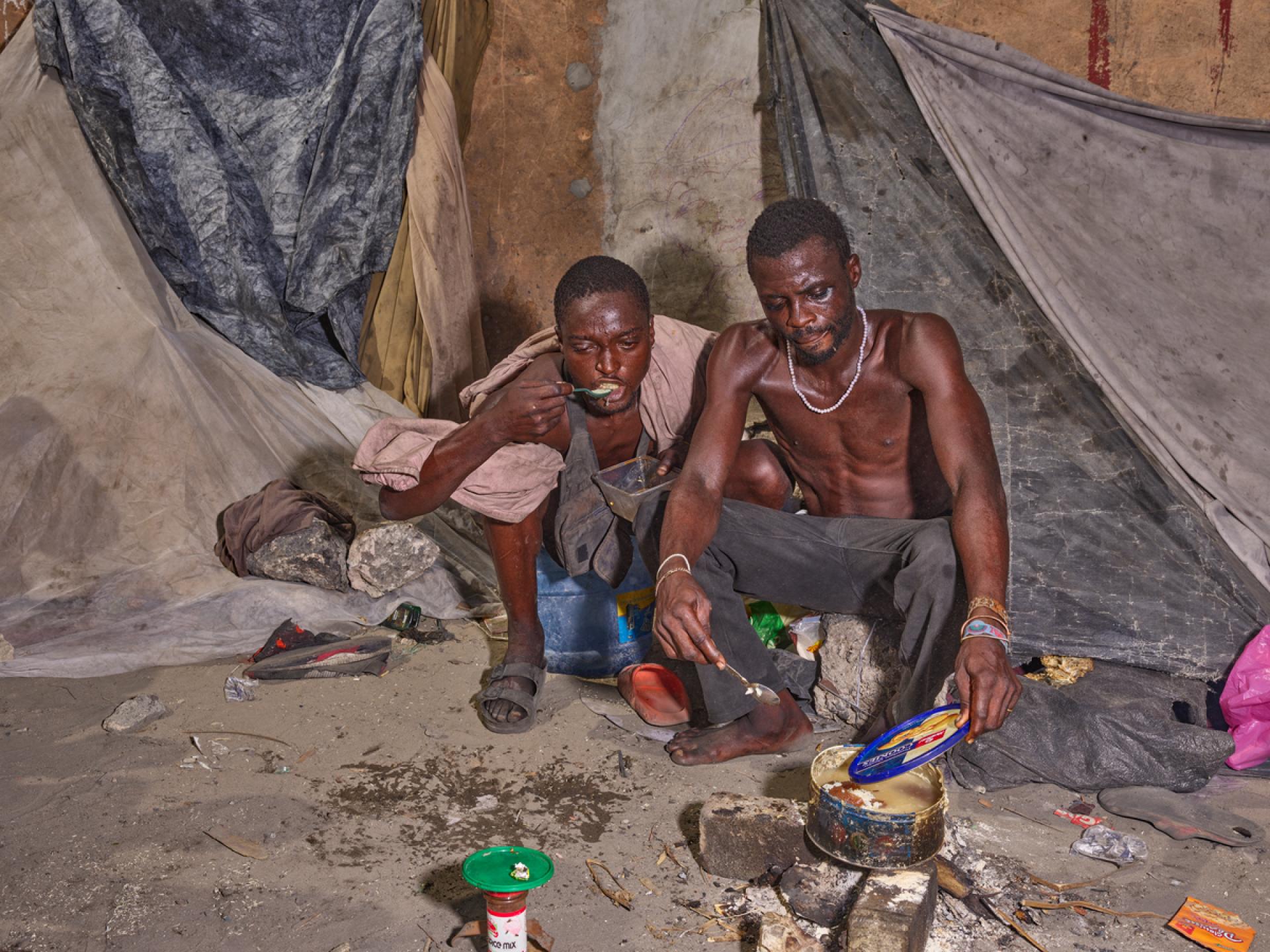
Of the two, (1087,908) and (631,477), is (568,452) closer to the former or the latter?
(631,477)

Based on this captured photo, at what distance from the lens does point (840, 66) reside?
10.8 ft

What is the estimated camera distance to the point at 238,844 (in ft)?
7.57

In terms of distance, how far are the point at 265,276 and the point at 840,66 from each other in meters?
2.27

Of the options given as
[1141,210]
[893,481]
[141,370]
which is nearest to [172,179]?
[141,370]

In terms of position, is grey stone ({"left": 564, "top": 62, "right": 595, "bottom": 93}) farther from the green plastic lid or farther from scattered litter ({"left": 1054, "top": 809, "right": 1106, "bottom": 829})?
the green plastic lid

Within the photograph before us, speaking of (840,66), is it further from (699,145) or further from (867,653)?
(867,653)

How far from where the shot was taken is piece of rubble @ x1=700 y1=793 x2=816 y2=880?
83.2 inches

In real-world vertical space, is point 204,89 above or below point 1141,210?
above

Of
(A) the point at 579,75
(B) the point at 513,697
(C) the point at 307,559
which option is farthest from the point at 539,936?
(A) the point at 579,75

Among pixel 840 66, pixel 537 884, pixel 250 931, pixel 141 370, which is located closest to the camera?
pixel 537 884

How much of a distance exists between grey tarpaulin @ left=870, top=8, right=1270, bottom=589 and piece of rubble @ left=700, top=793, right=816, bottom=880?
165 cm

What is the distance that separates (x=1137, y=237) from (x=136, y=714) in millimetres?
2990

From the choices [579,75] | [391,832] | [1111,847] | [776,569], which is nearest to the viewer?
[1111,847]

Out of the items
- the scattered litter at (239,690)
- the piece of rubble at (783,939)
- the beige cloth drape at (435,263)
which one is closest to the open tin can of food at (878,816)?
the piece of rubble at (783,939)
